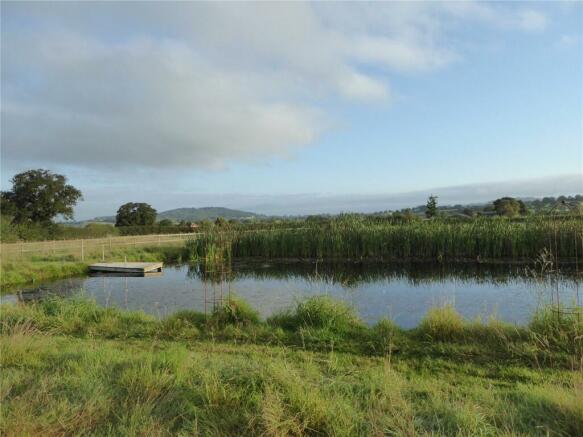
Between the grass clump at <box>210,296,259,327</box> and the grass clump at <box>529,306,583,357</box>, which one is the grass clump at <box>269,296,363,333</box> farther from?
the grass clump at <box>529,306,583,357</box>

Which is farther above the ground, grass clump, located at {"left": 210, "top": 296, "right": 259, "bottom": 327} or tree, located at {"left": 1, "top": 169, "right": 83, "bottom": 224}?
tree, located at {"left": 1, "top": 169, "right": 83, "bottom": 224}

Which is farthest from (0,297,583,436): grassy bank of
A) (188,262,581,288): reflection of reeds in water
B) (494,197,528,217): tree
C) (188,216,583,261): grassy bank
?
(494,197,528,217): tree

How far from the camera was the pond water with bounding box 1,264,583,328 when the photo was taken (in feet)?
26.3

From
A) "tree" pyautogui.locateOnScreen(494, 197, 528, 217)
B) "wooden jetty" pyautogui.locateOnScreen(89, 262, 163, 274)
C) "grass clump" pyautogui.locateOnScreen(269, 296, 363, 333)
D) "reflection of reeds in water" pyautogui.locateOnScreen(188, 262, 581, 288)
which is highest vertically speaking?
"tree" pyautogui.locateOnScreen(494, 197, 528, 217)

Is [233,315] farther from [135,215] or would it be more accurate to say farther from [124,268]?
[135,215]

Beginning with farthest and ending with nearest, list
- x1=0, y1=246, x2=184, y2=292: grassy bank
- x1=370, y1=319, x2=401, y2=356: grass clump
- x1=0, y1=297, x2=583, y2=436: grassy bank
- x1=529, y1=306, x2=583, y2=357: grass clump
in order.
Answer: x1=0, y1=246, x2=184, y2=292: grassy bank
x1=370, y1=319, x2=401, y2=356: grass clump
x1=529, y1=306, x2=583, y2=357: grass clump
x1=0, y1=297, x2=583, y2=436: grassy bank

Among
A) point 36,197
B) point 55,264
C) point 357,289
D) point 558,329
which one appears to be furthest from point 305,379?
point 36,197

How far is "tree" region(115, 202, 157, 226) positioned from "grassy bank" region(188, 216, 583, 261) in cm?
2298

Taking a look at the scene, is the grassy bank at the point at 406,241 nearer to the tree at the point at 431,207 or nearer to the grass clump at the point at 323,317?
the grass clump at the point at 323,317

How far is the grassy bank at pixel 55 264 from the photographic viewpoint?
13789 millimetres

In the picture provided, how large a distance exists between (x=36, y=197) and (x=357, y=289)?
94.6 feet

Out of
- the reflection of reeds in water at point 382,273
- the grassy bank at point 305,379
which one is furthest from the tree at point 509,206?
the grassy bank at point 305,379

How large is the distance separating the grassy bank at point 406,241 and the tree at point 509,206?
2117cm

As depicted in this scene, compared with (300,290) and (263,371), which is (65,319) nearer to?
(263,371)
